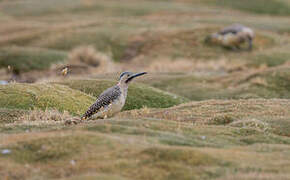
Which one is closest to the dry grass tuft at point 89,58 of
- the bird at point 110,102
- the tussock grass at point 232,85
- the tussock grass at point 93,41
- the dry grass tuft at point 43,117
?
the tussock grass at point 93,41

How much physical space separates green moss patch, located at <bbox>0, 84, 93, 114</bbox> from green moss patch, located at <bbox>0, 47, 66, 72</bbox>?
18.2 m

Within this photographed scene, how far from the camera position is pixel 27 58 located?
39.9 meters

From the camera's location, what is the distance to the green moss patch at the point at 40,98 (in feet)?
64.3

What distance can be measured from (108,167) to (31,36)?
1606 inches

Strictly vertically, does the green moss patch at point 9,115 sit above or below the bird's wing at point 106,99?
below

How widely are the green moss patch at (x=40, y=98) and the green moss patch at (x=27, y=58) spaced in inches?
716

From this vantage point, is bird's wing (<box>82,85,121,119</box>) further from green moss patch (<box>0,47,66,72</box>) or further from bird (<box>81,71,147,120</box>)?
green moss patch (<box>0,47,66,72</box>)

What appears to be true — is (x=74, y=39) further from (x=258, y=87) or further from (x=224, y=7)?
(x=224, y=7)

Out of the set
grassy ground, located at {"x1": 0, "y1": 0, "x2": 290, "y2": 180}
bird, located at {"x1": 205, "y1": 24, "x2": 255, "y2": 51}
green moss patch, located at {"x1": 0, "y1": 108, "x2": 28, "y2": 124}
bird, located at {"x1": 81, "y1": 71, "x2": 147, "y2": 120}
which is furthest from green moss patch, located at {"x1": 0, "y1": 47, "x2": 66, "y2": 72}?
bird, located at {"x1": 81, "y1": 71, "x2": 147, "y2": 120}

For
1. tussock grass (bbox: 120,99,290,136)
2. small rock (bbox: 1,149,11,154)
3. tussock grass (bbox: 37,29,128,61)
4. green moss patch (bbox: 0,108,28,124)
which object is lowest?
tussock grass (bbox: 37,29,128,61)

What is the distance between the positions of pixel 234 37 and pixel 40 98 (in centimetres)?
2669

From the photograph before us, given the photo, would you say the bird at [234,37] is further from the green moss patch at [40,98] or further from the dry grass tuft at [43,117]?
the dry grass tuft at [43,117]

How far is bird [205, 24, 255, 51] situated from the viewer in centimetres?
4425

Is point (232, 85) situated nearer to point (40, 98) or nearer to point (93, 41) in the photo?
point (40, 98)
